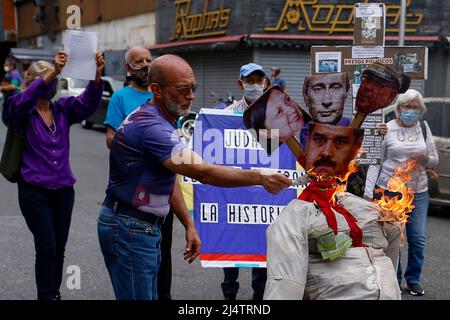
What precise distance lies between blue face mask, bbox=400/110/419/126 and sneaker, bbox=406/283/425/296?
1346 millimetres

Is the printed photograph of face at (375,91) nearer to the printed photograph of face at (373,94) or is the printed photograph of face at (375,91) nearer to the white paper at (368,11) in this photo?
the printed photograph of face at (373,94)

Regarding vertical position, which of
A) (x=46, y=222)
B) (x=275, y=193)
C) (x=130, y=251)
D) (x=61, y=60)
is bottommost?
(x=46, y=222)

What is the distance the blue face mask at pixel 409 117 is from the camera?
5535 mm

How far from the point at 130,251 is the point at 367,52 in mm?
2605

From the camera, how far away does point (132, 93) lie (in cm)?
490

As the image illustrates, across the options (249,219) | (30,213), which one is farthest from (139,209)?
(249,219)

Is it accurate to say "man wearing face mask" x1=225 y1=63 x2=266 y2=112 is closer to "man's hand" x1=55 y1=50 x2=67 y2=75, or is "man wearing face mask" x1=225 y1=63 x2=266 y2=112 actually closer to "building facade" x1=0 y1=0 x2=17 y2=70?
"man's hand" x1=55 y1=50 x2=67 y2=75

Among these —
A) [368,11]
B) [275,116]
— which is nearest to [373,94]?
[275,116]

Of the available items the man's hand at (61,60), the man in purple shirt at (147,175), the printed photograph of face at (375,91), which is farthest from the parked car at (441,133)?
the man in purple shirt at (147,175)

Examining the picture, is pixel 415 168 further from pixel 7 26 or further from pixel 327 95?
pixel 7 26

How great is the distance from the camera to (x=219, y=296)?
17.9ft

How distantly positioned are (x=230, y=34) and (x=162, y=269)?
15.7m

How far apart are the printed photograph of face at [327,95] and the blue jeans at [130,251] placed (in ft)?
3.26
